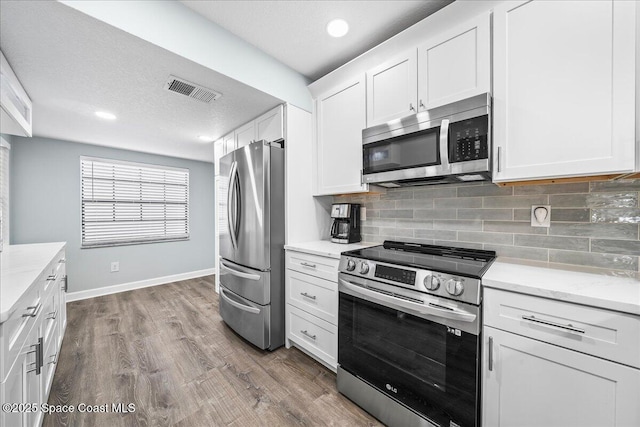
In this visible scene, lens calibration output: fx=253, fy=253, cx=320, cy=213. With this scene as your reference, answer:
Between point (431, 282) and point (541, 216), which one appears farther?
point (541, 216)

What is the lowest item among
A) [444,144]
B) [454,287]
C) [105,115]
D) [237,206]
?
[454,287]

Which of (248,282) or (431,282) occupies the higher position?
(431,282)

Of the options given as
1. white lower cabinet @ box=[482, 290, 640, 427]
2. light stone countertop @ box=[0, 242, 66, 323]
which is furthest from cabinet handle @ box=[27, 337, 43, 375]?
white lower cabinet @ box=[482, 290, 640, 427]

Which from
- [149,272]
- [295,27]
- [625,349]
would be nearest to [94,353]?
[149,272]

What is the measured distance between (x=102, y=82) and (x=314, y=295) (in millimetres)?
2346

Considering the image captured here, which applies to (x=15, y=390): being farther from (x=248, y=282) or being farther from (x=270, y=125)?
(x=270, y=125)

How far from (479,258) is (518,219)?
352 millimetres

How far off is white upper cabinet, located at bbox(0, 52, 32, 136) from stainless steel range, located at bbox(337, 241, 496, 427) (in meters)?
2.42

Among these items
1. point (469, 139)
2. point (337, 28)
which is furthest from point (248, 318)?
point (337, 28)

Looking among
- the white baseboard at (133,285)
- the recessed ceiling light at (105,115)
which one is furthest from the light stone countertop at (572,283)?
the white baseboard at (133,285)

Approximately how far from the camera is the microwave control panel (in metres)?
1.39

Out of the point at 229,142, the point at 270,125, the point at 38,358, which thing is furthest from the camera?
the point at 229,142

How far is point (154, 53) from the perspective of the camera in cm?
159

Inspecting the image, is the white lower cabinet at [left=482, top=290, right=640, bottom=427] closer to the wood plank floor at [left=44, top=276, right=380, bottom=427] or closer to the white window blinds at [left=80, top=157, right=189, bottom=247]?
the wood plank floor at [left=44, top=276, right=380, bottom=427]
